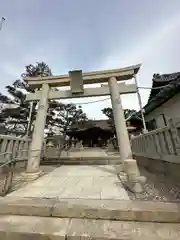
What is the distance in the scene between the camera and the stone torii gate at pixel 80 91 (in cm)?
483

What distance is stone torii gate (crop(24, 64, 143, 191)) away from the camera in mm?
4832

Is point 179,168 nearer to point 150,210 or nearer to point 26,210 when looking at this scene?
point 150,210

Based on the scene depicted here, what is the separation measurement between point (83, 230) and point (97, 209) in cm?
38

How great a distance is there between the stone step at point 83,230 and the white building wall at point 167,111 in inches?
175

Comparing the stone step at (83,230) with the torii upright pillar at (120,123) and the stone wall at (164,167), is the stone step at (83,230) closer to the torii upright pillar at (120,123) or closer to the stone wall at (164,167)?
the stone wall at (164,167)

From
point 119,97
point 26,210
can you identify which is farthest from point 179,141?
point 26,210

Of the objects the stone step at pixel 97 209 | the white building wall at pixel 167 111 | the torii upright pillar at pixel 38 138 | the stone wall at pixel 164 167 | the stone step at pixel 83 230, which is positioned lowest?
the stone step at pixel 83 230

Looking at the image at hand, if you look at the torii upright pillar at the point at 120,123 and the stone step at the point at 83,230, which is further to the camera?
the torii upright pillar at the point at 120,123

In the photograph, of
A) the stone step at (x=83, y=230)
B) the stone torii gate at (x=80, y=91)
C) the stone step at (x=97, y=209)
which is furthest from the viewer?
the stone torii gate at (x=80, y=91)

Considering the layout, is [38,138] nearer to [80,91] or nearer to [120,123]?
[80,91]

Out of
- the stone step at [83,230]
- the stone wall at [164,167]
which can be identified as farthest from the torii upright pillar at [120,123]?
the stone step at [83,230]

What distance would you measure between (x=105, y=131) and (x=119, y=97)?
69.4ft

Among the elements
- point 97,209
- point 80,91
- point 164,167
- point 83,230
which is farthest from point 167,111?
point 83,230

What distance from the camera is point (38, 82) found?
5.72 m
